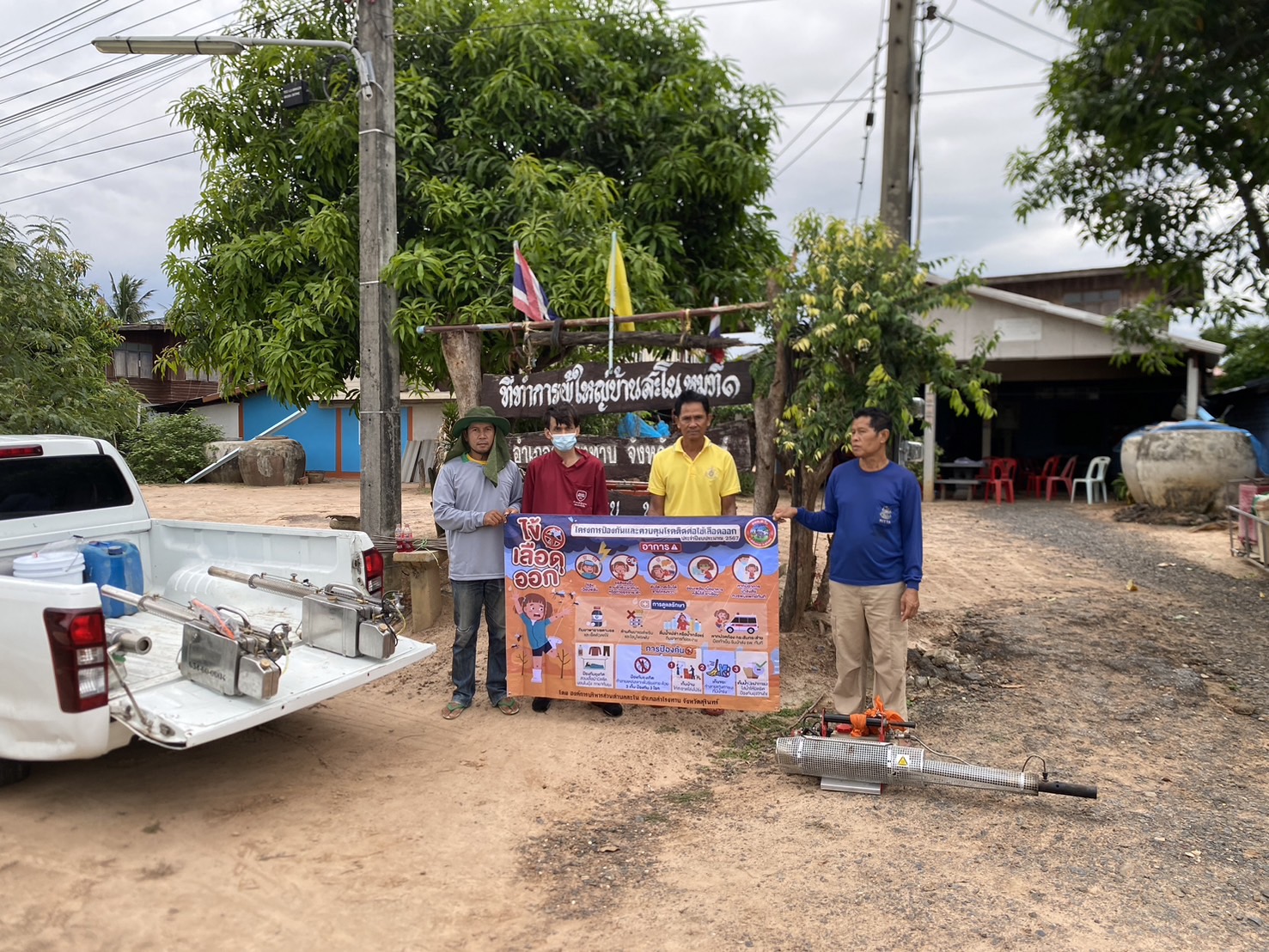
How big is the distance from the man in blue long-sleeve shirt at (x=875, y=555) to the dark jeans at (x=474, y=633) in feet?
6.58

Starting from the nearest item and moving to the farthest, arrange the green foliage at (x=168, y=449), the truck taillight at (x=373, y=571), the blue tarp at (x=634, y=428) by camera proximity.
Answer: the truck taillight at (x=373, y=571), the blue tarp at (x=634, y=428), the green foliage at (x=168, y=449)

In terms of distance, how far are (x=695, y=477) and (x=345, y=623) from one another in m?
2.16

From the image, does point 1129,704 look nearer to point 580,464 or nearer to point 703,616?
point 703,616

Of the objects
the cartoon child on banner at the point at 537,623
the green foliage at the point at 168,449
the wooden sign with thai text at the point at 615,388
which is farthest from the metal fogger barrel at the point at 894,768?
the green foliage at the point at 168,449

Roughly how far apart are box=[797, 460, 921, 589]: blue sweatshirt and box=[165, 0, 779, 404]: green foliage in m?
3.48

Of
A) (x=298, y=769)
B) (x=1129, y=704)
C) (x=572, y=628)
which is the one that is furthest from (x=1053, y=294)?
(x=298, y=769)

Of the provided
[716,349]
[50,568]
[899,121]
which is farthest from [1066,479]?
[50,568]

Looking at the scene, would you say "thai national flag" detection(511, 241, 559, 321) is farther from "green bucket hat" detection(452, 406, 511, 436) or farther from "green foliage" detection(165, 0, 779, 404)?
"green bucket hat" detection(452, 406, 511, 436)

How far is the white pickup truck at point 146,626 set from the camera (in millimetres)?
3914

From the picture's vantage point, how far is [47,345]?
9.80 meters

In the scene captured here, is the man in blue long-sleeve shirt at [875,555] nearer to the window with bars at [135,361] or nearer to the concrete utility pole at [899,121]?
the concrete utility pole at [899,121]

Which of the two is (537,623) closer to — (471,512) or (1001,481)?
(471,512)

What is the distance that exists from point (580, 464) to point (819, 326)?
1708mm

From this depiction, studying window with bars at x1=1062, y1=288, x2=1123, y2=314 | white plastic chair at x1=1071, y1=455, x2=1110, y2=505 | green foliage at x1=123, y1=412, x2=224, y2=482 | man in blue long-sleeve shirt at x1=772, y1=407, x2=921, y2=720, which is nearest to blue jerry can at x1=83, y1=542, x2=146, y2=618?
man in blue long-sleeve shirt at x1=772, y1=407, x2=921, y2=720
